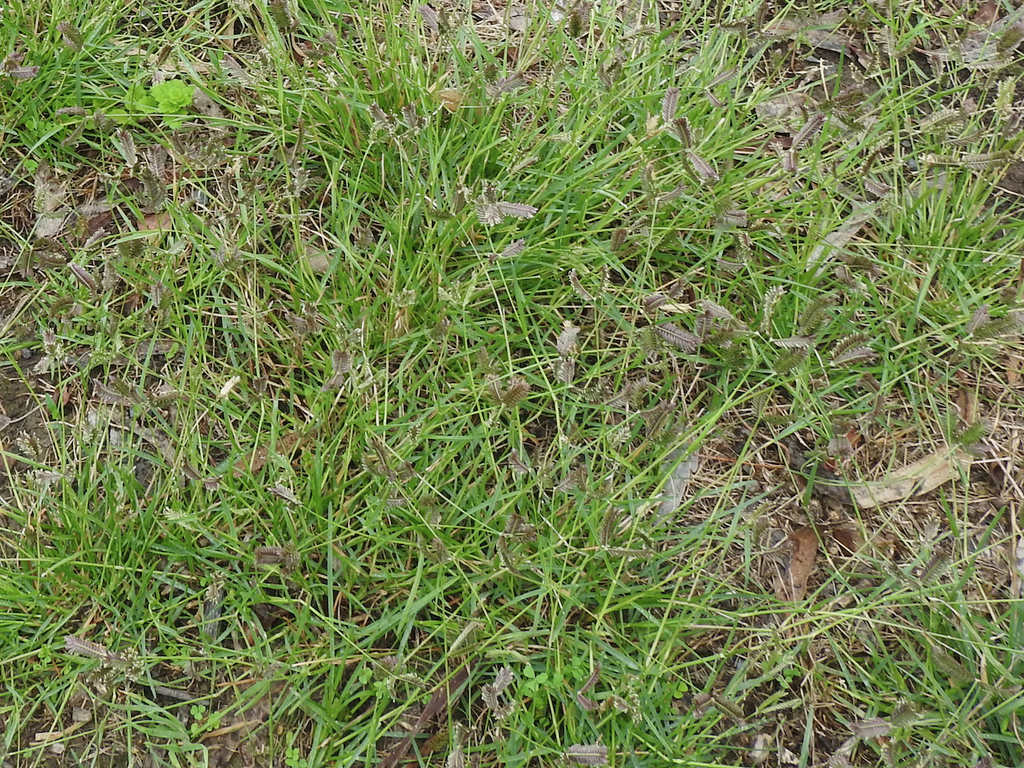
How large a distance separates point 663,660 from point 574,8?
1662mm

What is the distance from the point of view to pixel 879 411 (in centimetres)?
207

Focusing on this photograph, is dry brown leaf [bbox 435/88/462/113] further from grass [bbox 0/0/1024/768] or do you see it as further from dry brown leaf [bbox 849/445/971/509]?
dry brown leaf [bbox 849/445/971/509]

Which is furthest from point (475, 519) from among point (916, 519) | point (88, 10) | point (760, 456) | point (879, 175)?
point (88, 10)

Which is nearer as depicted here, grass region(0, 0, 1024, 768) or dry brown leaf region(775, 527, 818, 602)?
grass region(0, 0, 1024, 768)

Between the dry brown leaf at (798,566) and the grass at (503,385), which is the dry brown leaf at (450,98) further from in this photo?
the dry brown leaf at (798,566)

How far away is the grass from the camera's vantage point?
1855 millimetres

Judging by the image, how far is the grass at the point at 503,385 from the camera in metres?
1.86

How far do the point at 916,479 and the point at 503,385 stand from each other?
1065mm

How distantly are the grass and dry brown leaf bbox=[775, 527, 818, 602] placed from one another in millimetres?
26

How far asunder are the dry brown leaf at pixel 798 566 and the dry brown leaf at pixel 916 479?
0.16 m

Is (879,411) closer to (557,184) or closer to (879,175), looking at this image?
(879,175)

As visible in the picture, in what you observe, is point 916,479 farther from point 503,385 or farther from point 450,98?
point 450,98

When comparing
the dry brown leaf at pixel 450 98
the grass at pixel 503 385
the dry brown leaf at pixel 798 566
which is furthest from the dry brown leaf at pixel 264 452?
the dry brown leaf at pixel 798 566

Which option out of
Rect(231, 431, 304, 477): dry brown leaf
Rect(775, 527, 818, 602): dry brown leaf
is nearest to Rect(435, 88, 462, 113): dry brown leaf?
Rect(231, 431, 304, 477): dry brown leaf
